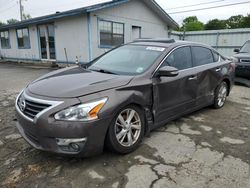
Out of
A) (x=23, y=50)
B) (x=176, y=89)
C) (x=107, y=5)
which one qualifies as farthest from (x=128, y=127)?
(x=23, y=50)

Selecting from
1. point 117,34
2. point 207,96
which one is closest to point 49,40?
point 117,34

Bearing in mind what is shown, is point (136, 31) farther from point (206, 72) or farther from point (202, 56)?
point (206, 72)

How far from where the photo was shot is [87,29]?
11.5 meters

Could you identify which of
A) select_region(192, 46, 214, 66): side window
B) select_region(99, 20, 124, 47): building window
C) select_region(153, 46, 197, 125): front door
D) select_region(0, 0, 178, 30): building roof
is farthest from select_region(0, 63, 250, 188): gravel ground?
select_region(99, 20, 124, 47): building window

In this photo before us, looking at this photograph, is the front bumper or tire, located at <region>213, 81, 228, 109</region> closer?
the front bumper

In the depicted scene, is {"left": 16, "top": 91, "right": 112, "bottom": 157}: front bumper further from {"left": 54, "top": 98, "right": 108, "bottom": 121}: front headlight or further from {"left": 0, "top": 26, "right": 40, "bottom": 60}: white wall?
{"left": 0, "top": 26, "right": 40, "bottom": 60}: white wall

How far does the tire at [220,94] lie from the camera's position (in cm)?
492

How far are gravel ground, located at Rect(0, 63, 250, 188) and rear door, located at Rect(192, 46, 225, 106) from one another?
0.78 meters

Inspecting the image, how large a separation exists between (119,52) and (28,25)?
13.7 metres

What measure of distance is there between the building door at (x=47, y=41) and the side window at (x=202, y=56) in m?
11.5

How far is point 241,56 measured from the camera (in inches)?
320

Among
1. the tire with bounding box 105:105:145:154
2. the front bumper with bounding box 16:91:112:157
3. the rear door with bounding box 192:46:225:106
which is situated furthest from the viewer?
the rear door with bounding box 192:46:225:106

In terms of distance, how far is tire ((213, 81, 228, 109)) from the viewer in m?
4.92

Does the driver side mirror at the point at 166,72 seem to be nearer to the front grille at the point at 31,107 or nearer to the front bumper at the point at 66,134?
the front bumper at the point at 66,134
